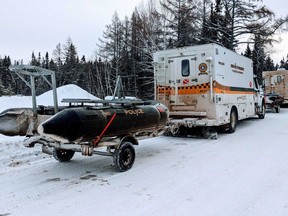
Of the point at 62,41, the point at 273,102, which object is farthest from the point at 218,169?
the point at 62,41

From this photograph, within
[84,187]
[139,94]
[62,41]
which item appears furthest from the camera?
[62,41]

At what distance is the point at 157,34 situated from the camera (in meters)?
26.3

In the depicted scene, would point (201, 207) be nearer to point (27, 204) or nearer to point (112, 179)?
point (112, 179)

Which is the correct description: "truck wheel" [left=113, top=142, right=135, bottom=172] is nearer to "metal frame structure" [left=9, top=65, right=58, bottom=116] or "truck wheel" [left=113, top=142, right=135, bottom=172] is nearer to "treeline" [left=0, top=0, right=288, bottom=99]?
"metal frame structure" [left=9, top=65, right=58, bottom=116]

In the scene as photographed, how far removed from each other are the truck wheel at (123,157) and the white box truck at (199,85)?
292 cm

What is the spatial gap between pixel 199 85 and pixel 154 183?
16.0ft

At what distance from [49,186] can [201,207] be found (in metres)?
2.53

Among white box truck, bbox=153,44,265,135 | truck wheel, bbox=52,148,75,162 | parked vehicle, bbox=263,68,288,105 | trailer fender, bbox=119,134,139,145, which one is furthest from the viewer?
parked vehicle, bbox=263,68,288,105

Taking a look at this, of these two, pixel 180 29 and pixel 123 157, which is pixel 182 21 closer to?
pixel 180 29

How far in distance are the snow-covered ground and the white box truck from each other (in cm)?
158

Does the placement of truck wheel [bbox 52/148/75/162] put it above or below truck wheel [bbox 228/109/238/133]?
below

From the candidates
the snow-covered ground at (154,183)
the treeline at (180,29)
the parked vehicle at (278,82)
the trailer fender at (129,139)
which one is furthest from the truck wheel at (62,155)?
the treeline at (180,29)

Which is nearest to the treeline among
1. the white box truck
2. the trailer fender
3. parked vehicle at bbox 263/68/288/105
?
parked vehicle at bbox 263/68/288/105

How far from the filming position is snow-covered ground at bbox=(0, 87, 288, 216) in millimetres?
3826
